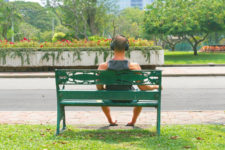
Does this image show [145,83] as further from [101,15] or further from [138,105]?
[101,15]

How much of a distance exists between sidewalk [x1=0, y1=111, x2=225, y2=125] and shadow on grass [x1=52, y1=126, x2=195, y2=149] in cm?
84

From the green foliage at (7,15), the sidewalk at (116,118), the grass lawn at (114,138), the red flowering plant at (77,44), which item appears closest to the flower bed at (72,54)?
the red flowering plant at (77,44)

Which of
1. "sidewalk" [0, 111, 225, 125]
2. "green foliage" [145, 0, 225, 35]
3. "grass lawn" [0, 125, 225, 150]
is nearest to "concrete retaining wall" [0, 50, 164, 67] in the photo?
"green foliage" [145, 0, 225, 35]

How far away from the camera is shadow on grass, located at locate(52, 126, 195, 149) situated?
14.3 ft

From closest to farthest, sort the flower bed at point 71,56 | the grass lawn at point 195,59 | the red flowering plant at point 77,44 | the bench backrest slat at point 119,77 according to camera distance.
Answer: the bench backrest slat at point 119,77 → the flower bed at point 71,56 → the red flowering plant at point 77,44 → the grass lawn at point 195,59

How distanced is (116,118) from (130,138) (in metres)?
1.72

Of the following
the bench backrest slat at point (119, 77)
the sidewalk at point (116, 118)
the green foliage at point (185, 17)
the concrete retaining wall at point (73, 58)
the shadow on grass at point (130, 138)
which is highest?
the green foliage at point (185, 17)

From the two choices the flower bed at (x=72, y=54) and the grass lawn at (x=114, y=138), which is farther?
the flower bed at (x=72, y=54)

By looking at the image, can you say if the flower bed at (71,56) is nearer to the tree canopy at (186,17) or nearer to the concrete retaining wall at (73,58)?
the concrete retaining wall at (73,58)

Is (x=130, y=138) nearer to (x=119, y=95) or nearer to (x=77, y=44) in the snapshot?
(x=119, y=95)

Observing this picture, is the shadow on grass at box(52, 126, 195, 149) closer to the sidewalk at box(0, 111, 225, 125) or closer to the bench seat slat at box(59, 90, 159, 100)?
the bench seat slat at box(59, 90, 159, 100)

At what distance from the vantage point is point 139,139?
15.3ft

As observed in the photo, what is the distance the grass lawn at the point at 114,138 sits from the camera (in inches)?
169

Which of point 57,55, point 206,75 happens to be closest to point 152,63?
point 206,75
